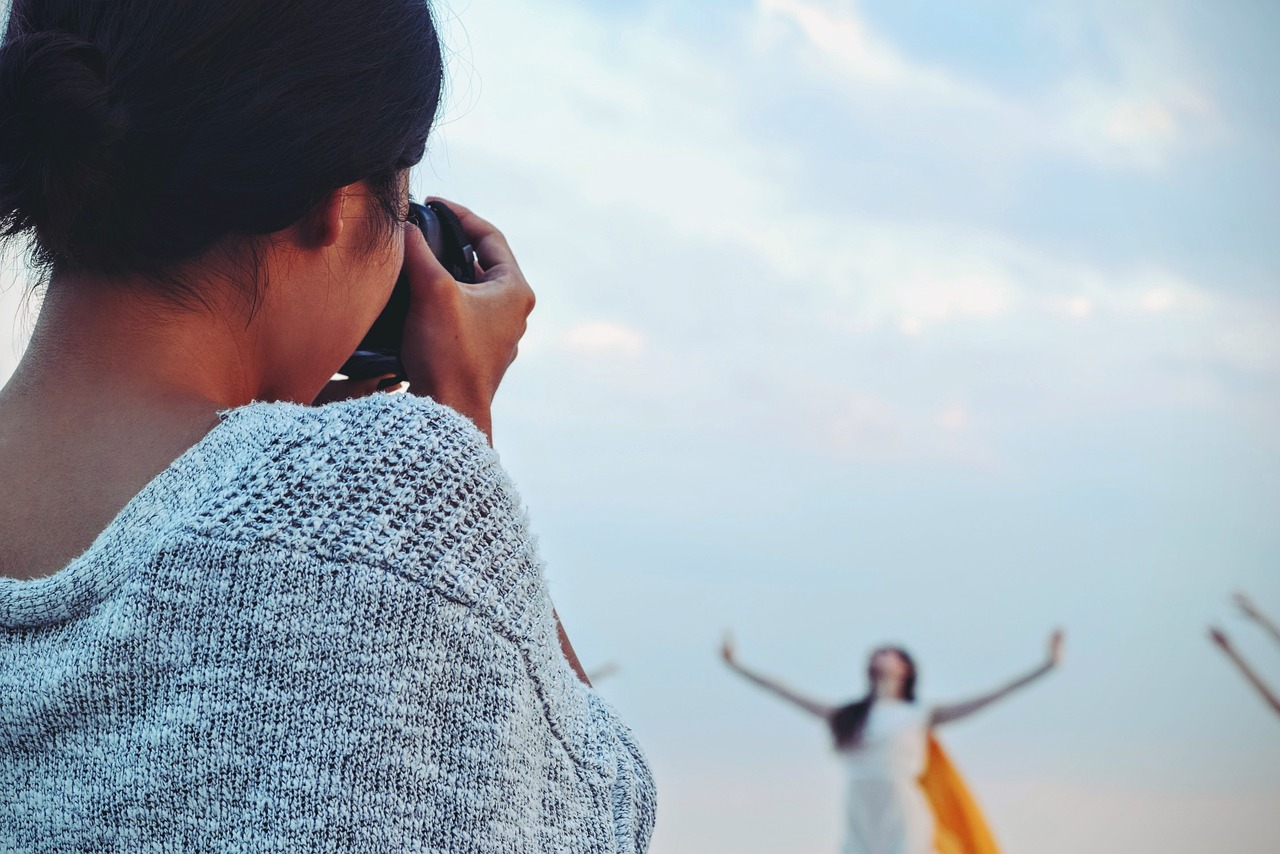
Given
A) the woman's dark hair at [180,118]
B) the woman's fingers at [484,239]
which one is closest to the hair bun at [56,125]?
the woman's dark hair at [180,118]

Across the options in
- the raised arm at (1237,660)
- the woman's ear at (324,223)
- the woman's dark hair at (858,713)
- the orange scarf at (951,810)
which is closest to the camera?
the woman's ear at (324,223)

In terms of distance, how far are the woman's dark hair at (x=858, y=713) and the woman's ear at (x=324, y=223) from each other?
378cm

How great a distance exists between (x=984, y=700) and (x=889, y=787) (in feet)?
1.58

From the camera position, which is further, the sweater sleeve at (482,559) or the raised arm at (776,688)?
the raised arm at (776,688)

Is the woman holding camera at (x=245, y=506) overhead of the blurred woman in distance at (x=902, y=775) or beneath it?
beneath

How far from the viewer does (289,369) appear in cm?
61

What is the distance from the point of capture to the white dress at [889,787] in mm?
3957

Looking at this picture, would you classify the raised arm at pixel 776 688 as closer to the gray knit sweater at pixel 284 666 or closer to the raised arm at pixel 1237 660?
the raised arm at pixel 1237 660

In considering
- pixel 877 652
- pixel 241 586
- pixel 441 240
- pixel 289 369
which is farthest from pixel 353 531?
pixel 877 652

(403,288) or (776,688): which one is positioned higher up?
(776,688)

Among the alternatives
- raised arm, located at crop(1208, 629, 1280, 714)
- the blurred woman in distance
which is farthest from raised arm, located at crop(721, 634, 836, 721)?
raised arm, located at crop(1208, 629, 1280, 714)

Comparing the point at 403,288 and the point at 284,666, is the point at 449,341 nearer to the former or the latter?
the point at 403,288

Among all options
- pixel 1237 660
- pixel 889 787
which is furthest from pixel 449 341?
pixel 889 787

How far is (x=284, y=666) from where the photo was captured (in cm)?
47
